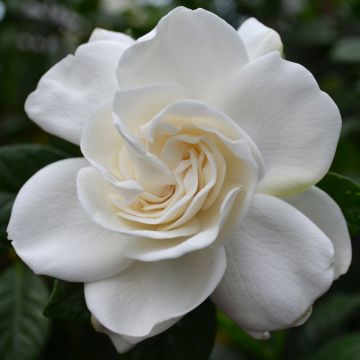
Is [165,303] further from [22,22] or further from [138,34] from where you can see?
[22,22]

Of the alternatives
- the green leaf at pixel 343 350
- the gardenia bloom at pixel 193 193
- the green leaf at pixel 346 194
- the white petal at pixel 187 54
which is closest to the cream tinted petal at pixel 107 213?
the gardenia bloom at pixel 193 193

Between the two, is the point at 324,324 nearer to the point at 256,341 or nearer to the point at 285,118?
the point at 256,341

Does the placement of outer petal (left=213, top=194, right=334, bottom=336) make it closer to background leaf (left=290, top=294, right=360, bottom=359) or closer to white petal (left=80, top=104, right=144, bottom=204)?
white petal (left=80, top=104, right=144, bottom=204)

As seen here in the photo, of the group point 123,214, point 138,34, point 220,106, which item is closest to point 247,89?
point 220,106

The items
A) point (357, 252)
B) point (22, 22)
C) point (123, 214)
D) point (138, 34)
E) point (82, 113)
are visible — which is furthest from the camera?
point (22, 22)

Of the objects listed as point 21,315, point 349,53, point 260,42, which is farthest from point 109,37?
point 349,53

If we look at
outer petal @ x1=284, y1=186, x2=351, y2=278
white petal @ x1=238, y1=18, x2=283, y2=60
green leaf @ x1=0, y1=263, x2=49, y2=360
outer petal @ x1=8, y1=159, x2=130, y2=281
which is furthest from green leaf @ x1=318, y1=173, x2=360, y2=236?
green leaf @ x1=0, y1=263, x2=49, y2=360
